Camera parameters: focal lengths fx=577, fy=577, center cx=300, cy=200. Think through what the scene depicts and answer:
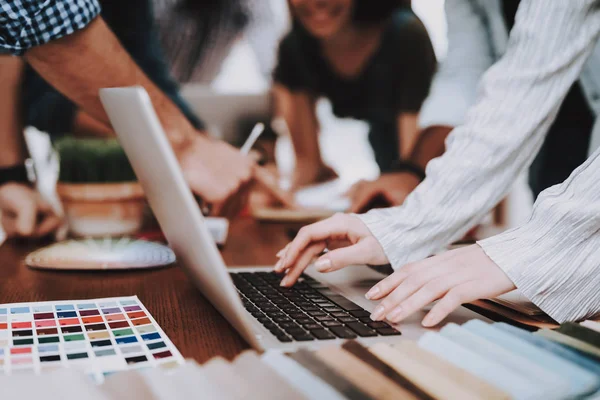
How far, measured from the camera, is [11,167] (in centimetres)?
143

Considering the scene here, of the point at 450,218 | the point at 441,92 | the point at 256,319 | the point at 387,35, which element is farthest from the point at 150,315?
the point at 387,35

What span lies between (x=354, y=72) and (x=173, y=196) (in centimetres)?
231

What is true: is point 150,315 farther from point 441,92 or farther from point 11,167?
point 441,92

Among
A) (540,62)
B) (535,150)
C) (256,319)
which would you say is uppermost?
(540,62)

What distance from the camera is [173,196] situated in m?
0.62

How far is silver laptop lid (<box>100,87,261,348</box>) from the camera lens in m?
0.54

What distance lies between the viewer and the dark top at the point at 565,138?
131cm

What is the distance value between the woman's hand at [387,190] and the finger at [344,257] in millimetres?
528

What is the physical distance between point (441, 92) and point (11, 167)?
1.11 m

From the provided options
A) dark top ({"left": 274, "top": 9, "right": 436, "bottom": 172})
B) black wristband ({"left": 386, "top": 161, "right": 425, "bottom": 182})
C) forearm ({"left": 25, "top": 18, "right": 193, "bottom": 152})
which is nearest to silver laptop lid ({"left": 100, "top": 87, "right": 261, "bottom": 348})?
forearm ({"left": 25, "top": 18, "right": 193, "bottom": 152})

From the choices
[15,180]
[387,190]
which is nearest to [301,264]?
[387,190]

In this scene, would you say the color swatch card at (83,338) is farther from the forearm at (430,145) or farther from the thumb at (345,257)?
the forearm at (430,145)

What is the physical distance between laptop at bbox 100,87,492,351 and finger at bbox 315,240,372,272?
4cm

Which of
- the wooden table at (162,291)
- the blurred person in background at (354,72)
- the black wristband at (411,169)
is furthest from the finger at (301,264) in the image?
the blurred person in background at (354,72)
